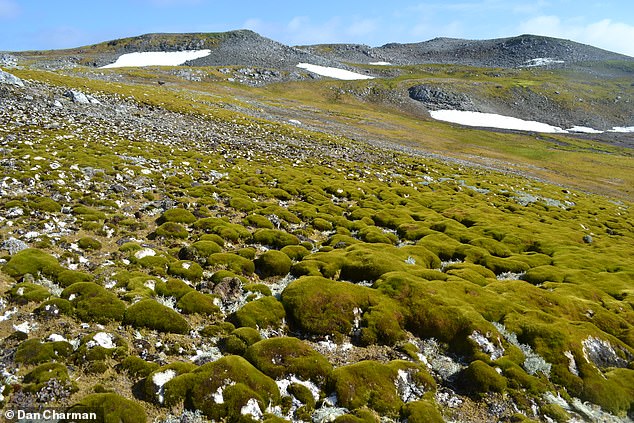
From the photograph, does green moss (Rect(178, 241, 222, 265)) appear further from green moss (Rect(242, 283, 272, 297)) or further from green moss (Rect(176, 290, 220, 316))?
green moss (Rect(176, 290, 220, 316))

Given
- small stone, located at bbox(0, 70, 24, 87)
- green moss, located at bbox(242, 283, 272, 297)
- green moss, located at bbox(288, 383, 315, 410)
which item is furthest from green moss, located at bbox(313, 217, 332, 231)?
small stone, located at bbox(0, 70, 24, 87)

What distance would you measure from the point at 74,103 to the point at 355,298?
5550 cm

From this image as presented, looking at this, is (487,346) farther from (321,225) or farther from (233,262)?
(321,225)

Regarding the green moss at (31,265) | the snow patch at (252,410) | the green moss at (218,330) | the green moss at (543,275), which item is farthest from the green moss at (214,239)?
the green moss at (543,275)

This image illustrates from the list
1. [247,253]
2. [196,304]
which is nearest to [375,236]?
[247,253]

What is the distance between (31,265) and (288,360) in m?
10.3

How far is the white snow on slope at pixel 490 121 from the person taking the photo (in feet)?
553

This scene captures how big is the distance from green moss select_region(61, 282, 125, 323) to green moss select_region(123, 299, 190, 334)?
37 centimetres

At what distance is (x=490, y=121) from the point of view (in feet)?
568

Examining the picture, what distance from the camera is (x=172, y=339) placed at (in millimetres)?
12062

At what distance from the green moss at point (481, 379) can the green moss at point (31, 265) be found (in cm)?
1503

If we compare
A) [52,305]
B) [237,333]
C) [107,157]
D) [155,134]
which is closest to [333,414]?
[237,333]

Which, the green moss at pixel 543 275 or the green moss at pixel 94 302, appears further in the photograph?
the green moss at pixel 543 275

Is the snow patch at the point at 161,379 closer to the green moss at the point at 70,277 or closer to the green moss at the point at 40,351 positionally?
the green moss at the point at 40,351
